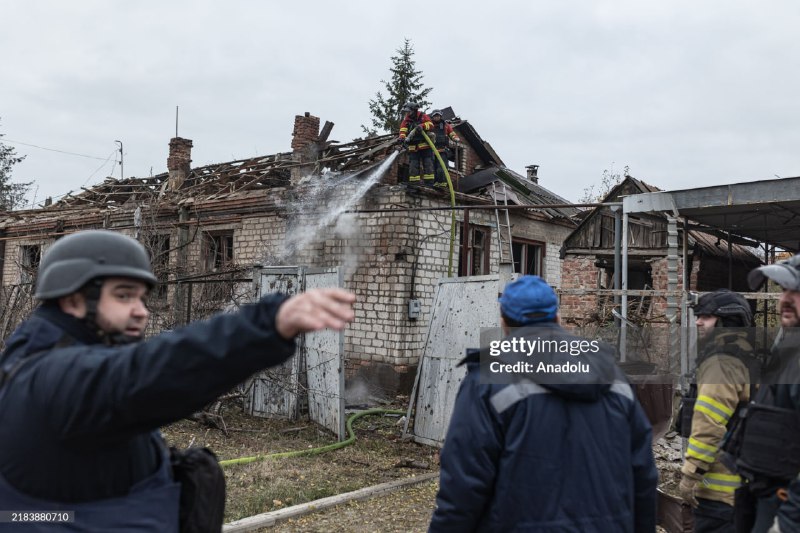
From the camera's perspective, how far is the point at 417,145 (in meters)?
11.9

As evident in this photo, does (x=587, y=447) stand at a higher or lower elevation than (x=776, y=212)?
lower

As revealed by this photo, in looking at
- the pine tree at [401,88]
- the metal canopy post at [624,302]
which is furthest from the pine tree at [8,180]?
the metal canopy post at [624,302]

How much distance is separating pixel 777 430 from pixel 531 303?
112cm

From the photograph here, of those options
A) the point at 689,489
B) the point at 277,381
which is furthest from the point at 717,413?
the point at 277,381

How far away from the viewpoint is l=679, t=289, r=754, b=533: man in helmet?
343 cm

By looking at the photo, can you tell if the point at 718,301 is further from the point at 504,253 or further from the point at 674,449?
the point at 504,253

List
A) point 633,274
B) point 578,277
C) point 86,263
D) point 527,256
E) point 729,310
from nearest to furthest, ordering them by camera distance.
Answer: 1. point 86,263
2. point 729,310
3. point 527,256
4. point 578,277
5. point 633,274

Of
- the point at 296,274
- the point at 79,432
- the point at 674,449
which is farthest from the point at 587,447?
the point at 296,274

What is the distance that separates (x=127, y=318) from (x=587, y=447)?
163cm

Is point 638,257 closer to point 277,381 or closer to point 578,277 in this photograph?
point 578,277

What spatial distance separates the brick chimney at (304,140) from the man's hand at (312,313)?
11.9 m

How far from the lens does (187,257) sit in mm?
14414

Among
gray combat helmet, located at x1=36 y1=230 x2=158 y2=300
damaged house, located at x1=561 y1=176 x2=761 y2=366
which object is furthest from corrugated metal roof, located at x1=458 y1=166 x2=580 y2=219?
gray combat helmet, located at x1=36 y1=230 x2=158 y2=300

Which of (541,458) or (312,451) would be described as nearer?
(541,458)
